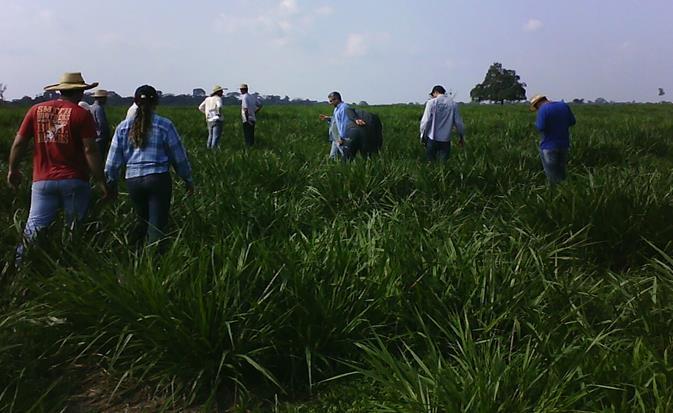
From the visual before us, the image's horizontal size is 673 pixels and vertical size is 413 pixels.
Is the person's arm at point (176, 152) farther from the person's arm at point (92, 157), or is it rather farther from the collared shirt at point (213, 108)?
the collared shirt at point (213, 108)

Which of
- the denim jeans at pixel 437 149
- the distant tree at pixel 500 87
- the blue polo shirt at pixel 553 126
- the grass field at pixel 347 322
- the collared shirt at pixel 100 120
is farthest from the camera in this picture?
the distant tree at pixel 500 87

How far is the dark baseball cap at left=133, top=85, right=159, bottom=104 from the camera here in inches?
170

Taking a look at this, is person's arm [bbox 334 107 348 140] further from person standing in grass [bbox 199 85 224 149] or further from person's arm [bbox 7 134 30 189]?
person's arm [bbox 7 134 30 189]

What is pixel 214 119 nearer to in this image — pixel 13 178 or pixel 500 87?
pixel 13 178

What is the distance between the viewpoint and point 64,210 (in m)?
4.35

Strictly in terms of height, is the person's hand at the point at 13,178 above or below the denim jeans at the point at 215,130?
below

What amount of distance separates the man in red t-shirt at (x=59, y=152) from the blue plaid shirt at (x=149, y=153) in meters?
0.23

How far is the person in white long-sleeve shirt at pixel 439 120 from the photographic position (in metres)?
8.34

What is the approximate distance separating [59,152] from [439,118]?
5.68 metres

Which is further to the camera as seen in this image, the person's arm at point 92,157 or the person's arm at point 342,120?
the person's arm at point 342,120

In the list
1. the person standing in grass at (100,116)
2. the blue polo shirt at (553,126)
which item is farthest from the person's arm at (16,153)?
the blue polo shirt at (553,126)

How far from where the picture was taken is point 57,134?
422 centimetres

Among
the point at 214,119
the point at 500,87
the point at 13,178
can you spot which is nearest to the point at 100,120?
the point at 214,119

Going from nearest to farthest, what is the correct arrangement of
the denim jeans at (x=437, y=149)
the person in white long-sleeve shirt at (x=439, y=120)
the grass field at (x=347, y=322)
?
1. the grass field at (x=347, y=322)
2. the person in white long-sleeve shirt at (x=439, y=120)
3. the denim jeans at (x=437, y=149)
